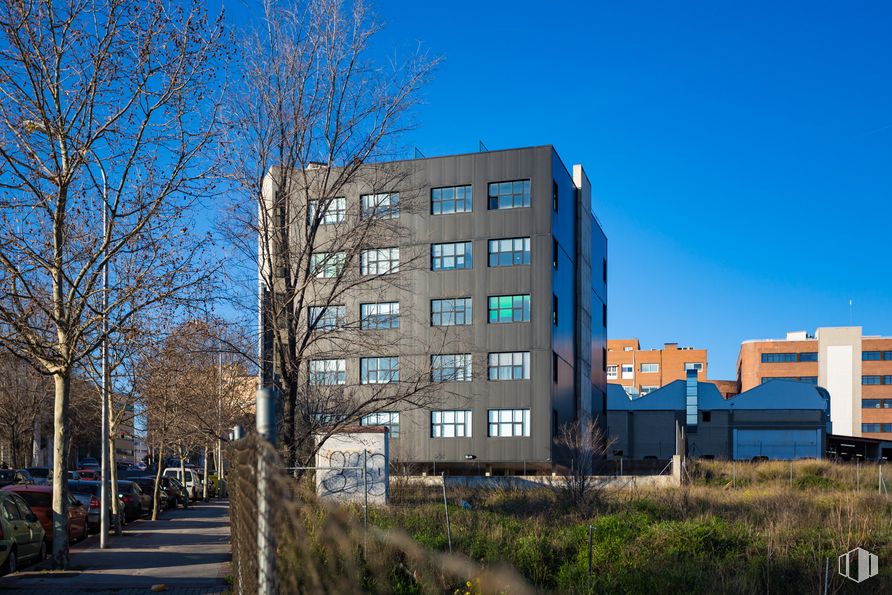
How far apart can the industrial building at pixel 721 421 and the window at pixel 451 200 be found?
34.8 metres

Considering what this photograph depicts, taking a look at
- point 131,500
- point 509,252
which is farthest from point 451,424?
A: point 131,500

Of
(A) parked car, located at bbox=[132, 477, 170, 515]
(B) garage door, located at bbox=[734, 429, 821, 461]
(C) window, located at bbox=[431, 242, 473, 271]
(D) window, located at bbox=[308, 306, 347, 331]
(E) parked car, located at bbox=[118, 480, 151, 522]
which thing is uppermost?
(C) window, located at bbox=[431, 242, 473, 271]

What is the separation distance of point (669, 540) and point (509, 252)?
31.8m

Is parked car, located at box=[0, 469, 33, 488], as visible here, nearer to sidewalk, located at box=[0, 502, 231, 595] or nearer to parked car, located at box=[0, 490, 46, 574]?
sidewalk, located at box=[0, 502, 231, 595]

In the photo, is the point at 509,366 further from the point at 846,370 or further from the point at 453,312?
the point at 846,370

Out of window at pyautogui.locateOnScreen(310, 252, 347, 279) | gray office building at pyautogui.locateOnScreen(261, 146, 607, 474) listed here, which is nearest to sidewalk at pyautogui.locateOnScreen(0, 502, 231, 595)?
window at pyautogui.locateOnScreen(310, 252, 347, 279)

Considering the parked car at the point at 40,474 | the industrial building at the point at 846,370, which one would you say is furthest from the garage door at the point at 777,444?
the parked car at the point at 40,474

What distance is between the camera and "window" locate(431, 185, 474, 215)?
170ft

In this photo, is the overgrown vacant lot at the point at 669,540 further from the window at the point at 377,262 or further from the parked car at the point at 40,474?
the parked car at the point at 40,474

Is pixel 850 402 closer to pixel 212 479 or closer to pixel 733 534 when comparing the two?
pixel 212 479

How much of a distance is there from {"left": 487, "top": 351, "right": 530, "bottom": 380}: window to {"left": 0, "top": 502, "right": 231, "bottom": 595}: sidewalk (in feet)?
80.7

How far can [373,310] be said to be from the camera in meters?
51.8

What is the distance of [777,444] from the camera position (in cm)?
8031

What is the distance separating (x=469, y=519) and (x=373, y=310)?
29.0 m
